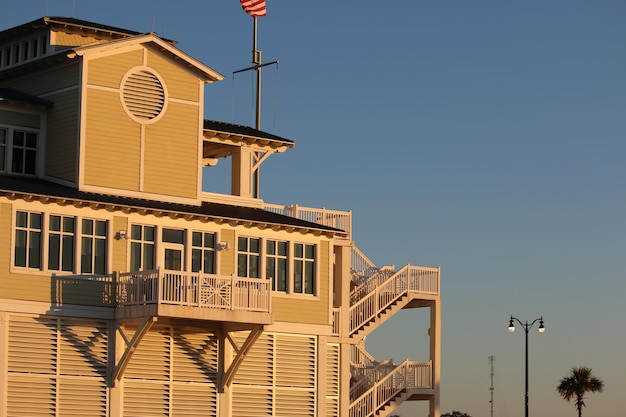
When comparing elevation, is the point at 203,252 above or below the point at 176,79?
below

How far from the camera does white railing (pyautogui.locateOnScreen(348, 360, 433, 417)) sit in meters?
60.7

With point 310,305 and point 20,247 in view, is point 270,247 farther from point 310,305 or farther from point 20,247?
point 20,247

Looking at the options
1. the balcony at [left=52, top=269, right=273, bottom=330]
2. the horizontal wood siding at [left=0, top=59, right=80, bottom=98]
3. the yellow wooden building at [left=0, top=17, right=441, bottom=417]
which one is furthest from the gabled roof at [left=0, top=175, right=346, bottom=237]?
the horizontal wood siding at [left=0, top=59, right=80, bottom=98]

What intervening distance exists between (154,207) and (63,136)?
3.64 metres

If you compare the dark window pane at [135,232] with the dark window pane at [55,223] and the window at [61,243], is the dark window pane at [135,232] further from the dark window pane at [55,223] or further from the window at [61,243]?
the dark window pane at [55,223]

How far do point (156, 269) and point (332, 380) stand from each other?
10.4m

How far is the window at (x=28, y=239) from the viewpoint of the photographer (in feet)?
163

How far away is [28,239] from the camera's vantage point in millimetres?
49875

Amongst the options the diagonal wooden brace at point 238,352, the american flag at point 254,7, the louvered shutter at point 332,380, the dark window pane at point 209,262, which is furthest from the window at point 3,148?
the american flag at point 254,7

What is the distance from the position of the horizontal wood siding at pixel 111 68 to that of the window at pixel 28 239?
17.0 feet

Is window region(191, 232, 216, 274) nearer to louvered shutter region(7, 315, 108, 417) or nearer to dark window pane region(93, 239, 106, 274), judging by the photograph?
dark window pane region(93, 239, 106, 274)

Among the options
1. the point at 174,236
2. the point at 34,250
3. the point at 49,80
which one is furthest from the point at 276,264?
the point at 49,80

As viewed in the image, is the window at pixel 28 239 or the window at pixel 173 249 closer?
the window at pixel 28 239

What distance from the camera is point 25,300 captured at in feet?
163
